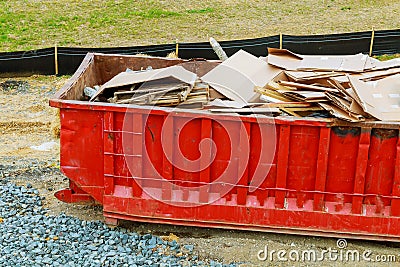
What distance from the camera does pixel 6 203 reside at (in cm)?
818

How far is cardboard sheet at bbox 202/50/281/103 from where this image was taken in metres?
7.86

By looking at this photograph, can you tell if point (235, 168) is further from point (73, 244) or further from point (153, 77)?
point (73, 244)

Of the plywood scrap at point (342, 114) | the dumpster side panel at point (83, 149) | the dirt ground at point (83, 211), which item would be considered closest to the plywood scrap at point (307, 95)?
the plywood scrap at point (342, 114)

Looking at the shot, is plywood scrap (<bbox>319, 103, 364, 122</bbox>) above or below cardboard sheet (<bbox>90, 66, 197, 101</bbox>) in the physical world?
below

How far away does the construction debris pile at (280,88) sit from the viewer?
23.7 ft

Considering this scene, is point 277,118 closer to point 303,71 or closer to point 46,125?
point 303,71

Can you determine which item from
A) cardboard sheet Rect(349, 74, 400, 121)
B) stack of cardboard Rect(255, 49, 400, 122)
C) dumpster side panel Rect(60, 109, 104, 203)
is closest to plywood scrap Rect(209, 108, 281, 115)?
stack of cardboard Rect(255, 49, 400, 122)

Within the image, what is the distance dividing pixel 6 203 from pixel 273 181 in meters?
3.69

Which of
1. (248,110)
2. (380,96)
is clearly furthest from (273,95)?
(380,96)

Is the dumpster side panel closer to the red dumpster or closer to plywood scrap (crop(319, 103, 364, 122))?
the red dumpster

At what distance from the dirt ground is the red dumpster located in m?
0.20

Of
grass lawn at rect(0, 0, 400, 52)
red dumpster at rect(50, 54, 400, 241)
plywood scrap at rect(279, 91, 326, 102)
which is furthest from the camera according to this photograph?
grass lawn at rect(0, 0, 400, 52)

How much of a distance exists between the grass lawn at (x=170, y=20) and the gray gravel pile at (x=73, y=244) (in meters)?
13.3

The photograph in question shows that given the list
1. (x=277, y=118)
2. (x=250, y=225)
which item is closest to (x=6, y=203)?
(x=250, y=225)
